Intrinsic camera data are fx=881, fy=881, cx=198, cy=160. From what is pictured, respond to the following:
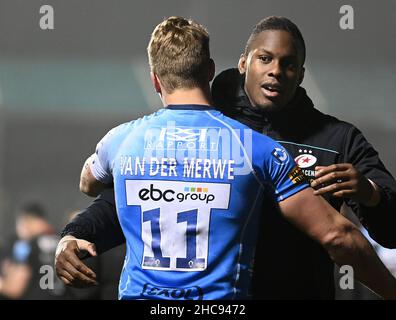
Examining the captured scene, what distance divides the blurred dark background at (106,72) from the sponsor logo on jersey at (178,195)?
10.2 m

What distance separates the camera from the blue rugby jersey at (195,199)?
303cm

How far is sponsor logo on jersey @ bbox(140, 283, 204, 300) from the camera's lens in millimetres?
3027

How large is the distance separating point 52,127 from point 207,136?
12020 mm

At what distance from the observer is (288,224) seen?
344cm

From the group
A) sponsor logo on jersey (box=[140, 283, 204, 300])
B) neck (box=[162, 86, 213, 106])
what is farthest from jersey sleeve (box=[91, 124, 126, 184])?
sponsor logo on jersey (box=[140, 283, 204, 300])

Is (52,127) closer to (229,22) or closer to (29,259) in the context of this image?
(229,22)

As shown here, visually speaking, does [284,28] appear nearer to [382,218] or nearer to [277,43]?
[277,43]

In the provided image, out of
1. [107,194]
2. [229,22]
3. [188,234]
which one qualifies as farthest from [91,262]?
[229,22]

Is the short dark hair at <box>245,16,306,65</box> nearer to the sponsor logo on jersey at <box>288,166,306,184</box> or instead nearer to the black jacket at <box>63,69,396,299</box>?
the black jacket at <box>63,69,396,299</box>

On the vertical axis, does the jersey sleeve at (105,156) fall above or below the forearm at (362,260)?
above

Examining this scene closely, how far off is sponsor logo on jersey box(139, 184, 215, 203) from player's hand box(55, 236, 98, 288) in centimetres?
32

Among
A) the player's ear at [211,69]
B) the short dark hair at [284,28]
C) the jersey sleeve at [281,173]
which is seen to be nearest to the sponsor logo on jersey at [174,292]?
the jersey sleeve at [281,173]

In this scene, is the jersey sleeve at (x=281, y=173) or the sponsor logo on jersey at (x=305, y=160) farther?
the sponsor logo on jersey at (x=305, y=160)

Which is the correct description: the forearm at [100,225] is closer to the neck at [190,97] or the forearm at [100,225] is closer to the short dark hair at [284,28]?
the neck at [190,97]
